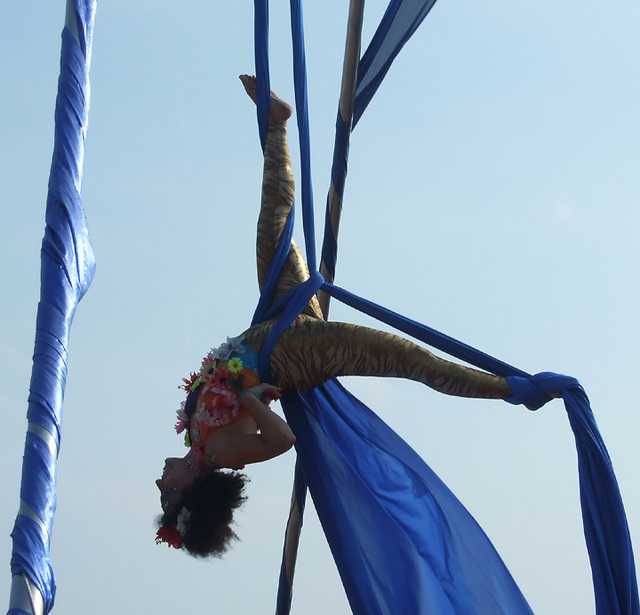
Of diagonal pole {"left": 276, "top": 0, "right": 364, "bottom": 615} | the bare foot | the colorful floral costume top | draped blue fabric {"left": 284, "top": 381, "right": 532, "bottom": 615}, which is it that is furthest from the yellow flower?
the bare foot

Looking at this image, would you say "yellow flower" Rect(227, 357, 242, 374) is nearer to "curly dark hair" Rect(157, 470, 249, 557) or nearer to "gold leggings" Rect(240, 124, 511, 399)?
"gold leggings" Rect(240, 124, 511, 399)

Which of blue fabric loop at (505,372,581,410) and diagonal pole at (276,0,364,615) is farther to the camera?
diagonal pole at (276,0,364,615)

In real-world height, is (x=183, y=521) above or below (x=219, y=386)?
below

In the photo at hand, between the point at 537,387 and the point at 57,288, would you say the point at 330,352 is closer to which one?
the point at 537,387

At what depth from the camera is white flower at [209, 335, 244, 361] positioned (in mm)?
4395

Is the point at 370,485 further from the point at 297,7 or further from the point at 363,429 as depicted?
the point at 297,7

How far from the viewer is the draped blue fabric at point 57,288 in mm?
2971

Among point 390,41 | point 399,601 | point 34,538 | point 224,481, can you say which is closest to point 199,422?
point 224,481

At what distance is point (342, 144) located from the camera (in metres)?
5.25

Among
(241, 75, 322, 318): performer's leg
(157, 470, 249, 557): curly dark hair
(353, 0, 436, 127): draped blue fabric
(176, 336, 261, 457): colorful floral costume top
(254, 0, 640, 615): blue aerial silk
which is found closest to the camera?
(254, 0, 640, 615): blue aerial silk

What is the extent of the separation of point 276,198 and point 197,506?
1.22 metres

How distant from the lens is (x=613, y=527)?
3.99 metres

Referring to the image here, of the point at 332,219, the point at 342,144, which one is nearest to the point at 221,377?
the point at 332,219

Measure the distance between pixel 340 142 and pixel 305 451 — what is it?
146 cm
